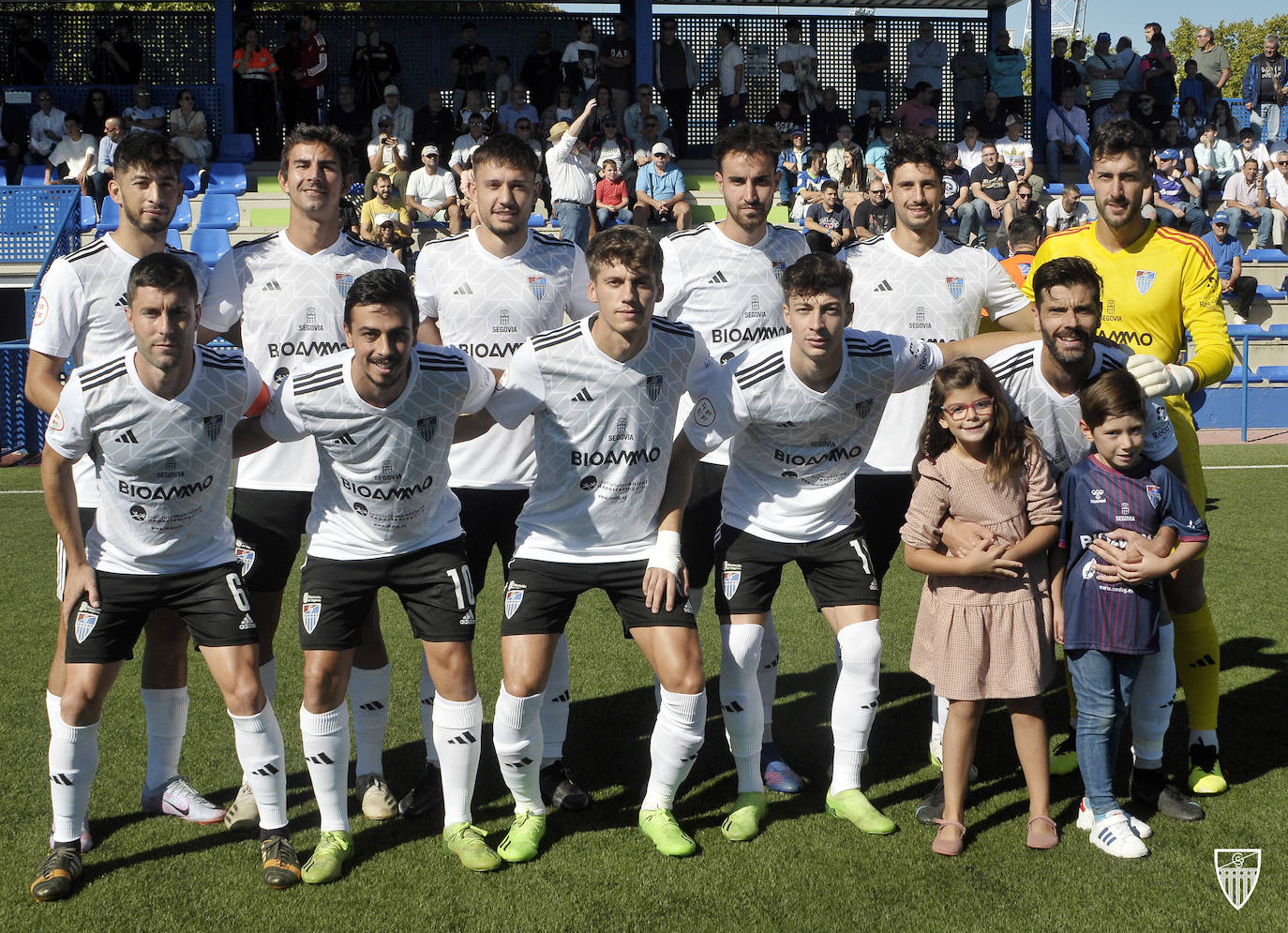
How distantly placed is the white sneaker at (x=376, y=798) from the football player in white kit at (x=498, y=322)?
161mm

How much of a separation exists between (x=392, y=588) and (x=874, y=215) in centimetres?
1356

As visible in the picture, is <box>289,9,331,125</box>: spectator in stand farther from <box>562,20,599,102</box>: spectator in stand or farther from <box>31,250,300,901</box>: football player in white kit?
<box>31,250,300,901</box>: football player in white kit

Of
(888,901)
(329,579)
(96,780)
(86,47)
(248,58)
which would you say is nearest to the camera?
(888,901)

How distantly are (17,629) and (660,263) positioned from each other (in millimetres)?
4678

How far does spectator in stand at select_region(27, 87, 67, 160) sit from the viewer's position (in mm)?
18328

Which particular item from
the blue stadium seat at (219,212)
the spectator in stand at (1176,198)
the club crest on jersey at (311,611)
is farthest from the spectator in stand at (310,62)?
the club crest on jersey at (311,611)

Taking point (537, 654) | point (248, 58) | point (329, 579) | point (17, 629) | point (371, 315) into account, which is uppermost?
point (248, 58)

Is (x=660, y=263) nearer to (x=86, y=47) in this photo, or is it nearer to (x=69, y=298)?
(x=69, y=298)

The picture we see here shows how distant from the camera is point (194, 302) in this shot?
383 centimetres

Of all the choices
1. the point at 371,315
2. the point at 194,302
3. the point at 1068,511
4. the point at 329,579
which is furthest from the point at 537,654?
the point at 1068,511

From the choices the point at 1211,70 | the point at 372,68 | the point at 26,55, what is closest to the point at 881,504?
the point at 372,68

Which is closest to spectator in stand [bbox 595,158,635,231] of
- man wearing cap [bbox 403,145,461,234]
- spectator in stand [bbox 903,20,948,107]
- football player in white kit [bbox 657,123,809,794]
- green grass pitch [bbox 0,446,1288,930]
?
man wearing cap [bbox 403,145,461,234]

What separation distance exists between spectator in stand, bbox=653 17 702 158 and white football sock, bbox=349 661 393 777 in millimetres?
17428

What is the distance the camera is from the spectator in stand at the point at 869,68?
21469mm
